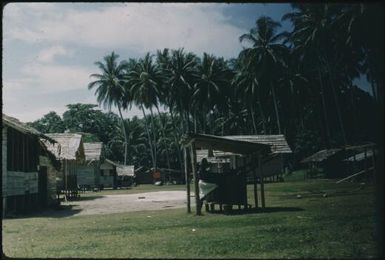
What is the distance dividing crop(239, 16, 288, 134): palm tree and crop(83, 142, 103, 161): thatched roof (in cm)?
2126

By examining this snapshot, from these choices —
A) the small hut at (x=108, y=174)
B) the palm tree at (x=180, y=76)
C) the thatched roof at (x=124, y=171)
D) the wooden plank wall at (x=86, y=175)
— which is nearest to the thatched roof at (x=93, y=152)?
the wooden plank wall at (x=86, y=175)

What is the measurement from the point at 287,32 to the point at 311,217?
44753 millimetres

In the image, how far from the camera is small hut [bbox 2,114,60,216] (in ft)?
63.5

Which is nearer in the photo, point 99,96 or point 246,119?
point 99,96

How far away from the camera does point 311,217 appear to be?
12.4 meters

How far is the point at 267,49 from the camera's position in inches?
2068

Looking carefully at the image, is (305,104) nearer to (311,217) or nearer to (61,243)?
(311,217)

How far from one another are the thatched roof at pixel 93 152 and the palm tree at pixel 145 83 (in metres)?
11.8

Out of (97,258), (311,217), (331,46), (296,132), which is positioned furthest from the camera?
(296,132)

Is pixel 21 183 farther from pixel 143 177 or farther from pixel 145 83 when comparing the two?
pixel 143 177

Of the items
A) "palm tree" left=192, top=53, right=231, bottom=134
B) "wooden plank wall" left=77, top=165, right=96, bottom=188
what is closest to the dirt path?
"wooden plank wall" left=77, top=165, right=96, bottom=188

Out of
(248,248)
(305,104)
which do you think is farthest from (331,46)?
(248,248)

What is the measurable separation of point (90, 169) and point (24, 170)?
29978 mm

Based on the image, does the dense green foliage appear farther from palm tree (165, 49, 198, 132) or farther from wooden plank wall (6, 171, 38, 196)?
wooden plank wall (6, 171, 38, 196)
